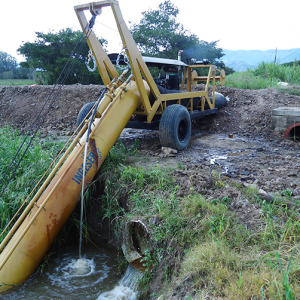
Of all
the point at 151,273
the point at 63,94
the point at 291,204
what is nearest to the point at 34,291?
the point at 151,273

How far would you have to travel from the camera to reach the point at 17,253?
327 cm

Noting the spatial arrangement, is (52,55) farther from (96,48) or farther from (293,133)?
(293,133)

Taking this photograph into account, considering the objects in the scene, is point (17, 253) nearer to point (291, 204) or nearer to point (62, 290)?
point (62, 290)

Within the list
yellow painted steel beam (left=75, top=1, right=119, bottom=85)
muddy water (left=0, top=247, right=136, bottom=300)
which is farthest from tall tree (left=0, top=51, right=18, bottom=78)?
muddy water (left=0, top=247, right=136, bottom=300)

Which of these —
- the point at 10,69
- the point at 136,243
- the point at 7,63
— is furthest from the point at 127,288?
the point at 7,63

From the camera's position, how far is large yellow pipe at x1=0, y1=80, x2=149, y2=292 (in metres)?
3.25

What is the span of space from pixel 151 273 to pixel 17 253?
4.76 ft

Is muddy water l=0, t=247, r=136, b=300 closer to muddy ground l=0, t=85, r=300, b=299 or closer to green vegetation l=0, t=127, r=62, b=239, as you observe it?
muddy ground l=0, t=85, r=300, b=299

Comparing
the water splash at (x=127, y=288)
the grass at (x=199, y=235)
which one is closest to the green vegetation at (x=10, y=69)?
the grass at (x=199, y=235)

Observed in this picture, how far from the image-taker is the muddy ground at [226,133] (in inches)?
174

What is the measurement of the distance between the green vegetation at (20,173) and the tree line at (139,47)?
916 centimetres

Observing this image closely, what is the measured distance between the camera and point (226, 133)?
25.1 ft

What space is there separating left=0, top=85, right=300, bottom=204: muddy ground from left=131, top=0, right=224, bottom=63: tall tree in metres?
9.76

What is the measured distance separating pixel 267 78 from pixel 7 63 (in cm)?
2479
